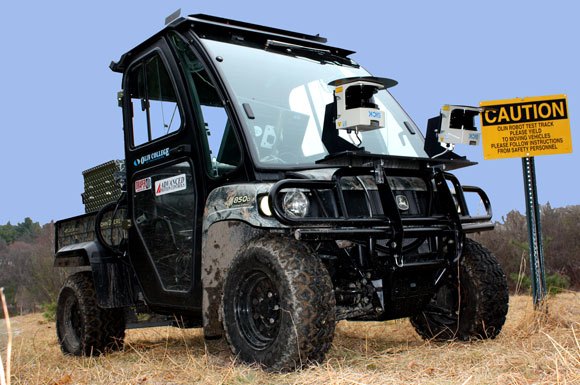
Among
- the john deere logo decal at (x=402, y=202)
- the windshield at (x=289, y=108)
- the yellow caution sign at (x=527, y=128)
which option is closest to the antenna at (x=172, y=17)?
the windshield at (x=289, y=108)

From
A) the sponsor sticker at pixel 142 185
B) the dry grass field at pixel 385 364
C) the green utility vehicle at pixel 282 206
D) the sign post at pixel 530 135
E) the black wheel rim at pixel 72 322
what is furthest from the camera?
the sign post at pixel 530 135

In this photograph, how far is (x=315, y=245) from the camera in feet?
15.1

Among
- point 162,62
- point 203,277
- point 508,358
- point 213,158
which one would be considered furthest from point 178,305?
point 508,358

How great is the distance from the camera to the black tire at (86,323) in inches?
261

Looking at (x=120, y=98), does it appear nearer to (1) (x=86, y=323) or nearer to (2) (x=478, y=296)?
(1) (x=86, y=323)

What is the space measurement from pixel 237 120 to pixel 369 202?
1062mm

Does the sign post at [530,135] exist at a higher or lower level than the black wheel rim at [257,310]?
higher

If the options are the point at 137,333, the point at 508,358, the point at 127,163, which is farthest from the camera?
the point at 137,333

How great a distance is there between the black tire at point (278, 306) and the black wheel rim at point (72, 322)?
10.2 feet

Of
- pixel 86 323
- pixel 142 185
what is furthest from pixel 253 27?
pixel 86 323

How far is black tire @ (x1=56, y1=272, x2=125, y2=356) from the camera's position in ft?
21.8

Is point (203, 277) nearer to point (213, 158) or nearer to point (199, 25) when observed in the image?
point (213, 158)

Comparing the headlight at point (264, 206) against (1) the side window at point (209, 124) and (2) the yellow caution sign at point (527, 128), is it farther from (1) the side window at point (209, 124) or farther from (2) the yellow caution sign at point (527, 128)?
(2) the yellow caution sign at point (527, 128)

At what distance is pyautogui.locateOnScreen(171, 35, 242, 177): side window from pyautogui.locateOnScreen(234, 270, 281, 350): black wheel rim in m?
0.86
